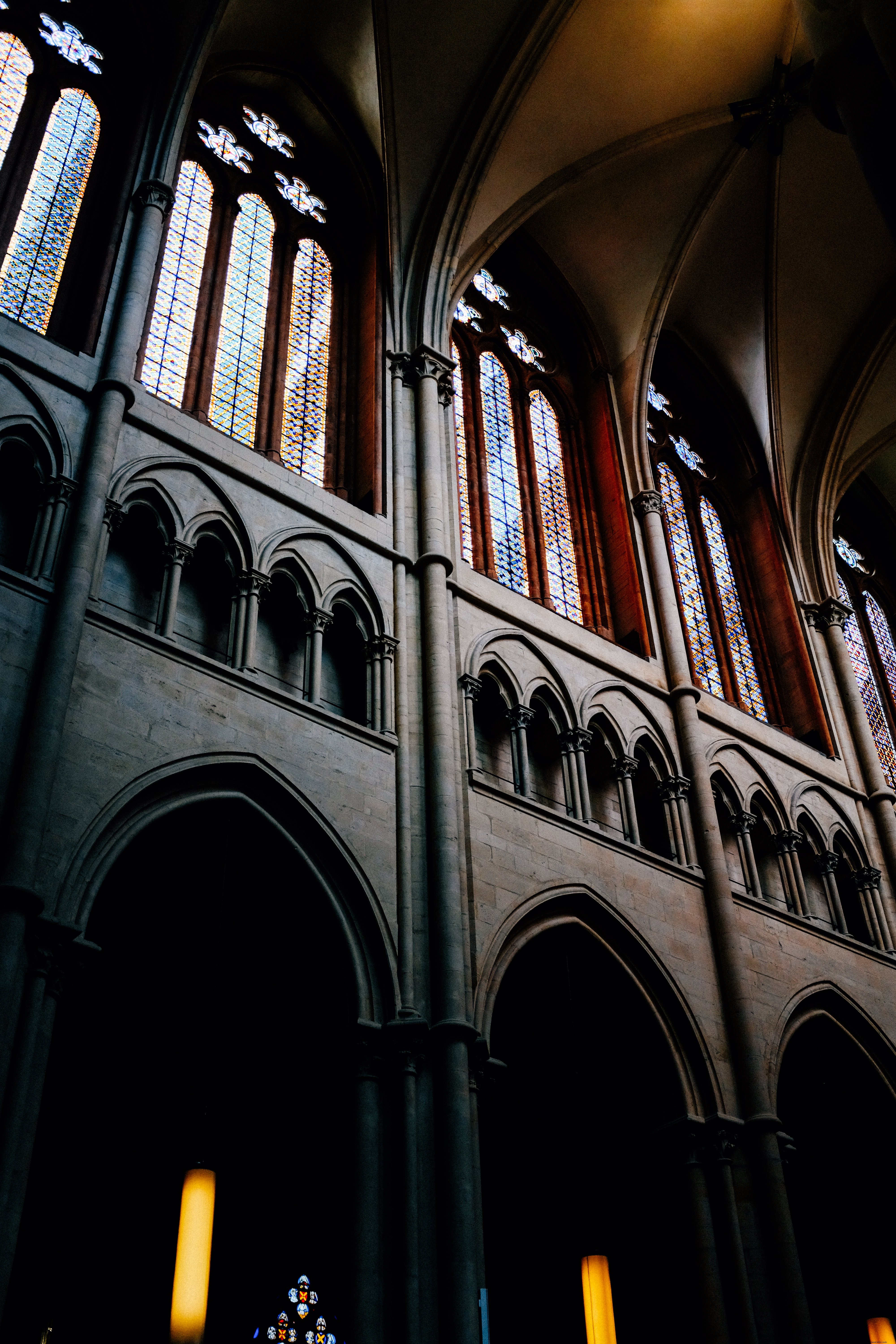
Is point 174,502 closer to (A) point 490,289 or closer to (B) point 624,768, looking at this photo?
(B) point 624,768

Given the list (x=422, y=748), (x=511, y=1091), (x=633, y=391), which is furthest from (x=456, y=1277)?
(x=633, y=391)

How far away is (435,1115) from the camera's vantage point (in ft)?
29.3

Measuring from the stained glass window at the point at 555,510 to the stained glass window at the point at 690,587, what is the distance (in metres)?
1.65

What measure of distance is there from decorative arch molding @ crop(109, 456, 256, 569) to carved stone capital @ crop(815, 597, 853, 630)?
954cm

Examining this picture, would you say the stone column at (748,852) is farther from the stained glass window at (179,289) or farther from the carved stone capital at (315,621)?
the stained glass window at (179,289)

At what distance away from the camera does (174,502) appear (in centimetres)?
1058

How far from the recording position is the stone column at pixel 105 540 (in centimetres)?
952

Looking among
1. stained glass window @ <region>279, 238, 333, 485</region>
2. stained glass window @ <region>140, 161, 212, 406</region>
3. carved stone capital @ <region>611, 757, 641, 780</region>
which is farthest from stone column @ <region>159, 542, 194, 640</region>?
carved stone capital @ <region>611, 757, 641, 780</region>

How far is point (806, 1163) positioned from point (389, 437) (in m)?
9.24

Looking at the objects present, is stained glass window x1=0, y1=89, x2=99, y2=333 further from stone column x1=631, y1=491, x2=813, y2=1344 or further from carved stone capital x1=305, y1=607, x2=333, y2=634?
stone column x1=631, y1=491, x2=813, y2=1344

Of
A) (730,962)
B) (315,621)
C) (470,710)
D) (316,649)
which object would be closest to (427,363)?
(315,621)

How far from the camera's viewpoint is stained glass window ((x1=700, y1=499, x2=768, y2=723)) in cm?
1645

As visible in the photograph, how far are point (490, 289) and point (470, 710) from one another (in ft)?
26.7

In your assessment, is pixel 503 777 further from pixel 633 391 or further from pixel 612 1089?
pixel 633 391
